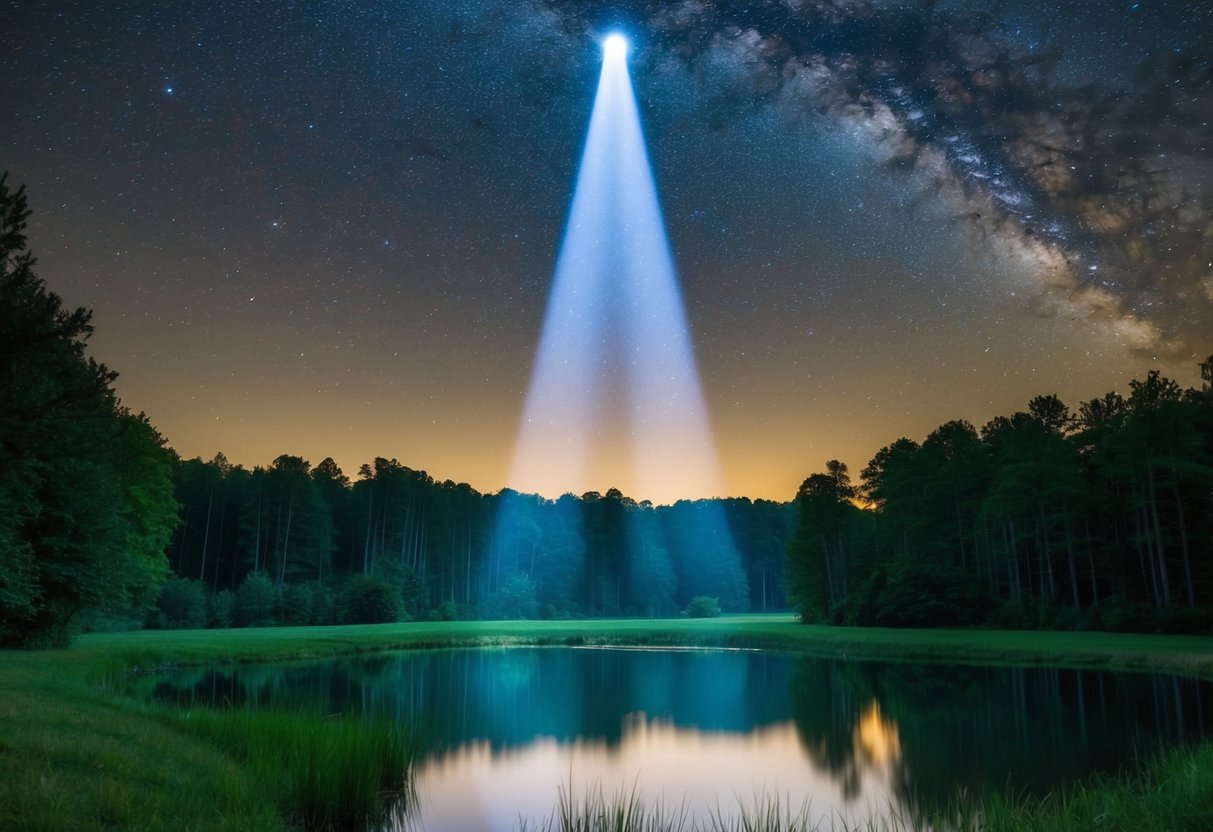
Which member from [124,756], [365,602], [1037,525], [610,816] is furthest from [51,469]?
[1037,525]

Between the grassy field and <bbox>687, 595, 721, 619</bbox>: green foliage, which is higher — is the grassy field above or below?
above

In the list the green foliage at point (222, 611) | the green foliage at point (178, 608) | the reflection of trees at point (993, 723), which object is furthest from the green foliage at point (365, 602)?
the reflection of trees at point (993, 723)

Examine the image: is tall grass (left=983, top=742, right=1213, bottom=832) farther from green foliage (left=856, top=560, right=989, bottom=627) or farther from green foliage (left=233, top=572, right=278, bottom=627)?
green foliage (left=233, top=572, right=278, bottom=627)

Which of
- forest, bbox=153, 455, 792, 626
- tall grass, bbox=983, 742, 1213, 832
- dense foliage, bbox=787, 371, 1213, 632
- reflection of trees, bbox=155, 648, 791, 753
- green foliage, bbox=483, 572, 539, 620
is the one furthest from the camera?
green foliage, bbox=483, 572, 539, 620

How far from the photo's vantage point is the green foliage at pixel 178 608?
226ft

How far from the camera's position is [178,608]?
228 feet

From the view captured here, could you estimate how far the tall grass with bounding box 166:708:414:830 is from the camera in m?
12.5

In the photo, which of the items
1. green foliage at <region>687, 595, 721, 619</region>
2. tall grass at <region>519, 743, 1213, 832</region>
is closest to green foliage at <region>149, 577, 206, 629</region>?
green foliage at <region>687, 595, 721, 619</region>

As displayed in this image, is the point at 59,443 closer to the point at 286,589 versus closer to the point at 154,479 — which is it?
the point at 154,479

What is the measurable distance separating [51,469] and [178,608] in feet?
162

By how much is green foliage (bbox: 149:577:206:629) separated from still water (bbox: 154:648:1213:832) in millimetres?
33832

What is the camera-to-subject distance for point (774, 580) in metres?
157

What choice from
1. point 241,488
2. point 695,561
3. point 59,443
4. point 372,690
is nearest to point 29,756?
point 59,443

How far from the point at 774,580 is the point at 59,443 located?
144m
